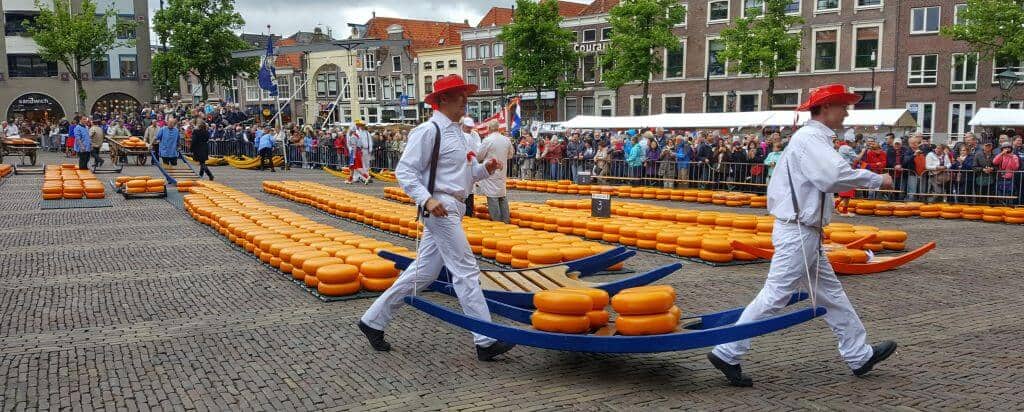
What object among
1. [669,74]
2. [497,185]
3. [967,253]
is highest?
[669,74]

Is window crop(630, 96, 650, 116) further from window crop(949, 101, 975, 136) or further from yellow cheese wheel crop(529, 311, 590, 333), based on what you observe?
yellow cheese wheel crop(529, 311, 590, 333)

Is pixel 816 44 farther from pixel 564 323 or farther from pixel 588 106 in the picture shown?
pixel 564 323

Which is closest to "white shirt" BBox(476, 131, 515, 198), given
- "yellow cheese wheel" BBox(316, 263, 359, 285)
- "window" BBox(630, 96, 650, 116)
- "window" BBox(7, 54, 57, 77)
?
"yellow cheese wheel" BBox(316, 263, 359, 285)

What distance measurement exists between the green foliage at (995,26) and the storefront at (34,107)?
57.9 m

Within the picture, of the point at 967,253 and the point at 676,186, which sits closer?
the point at 967,253

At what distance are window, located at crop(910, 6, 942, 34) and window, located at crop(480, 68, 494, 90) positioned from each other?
34.8 m

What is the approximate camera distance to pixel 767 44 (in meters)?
43.9

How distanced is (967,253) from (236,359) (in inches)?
403

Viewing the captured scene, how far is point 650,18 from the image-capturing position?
49188 mm

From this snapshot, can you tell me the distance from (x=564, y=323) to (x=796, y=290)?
1624 mm

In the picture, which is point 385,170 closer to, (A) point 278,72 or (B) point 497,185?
(B) point 497,185

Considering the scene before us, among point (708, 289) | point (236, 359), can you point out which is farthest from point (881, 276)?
point (236, 359)

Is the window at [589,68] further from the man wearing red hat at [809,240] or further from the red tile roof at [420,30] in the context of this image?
the man wearing red hat at [809,240]

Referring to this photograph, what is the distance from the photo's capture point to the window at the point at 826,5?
48.8 m
